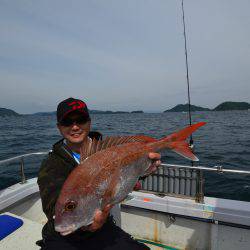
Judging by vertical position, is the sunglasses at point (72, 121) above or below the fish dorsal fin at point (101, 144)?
above

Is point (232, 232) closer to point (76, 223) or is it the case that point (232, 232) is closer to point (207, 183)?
point (76, 223)

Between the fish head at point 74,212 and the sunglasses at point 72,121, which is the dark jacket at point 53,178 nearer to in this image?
the sunglasses at point 72,121

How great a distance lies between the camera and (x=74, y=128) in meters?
3.25

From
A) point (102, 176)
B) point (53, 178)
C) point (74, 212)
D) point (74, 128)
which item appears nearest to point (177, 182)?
point (74, 128)

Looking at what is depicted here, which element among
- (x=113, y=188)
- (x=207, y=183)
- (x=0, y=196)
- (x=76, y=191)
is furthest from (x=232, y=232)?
(x=207, y=183)

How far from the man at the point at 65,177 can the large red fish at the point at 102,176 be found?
22cm

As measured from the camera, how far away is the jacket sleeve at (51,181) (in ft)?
9.39

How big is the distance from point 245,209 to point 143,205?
1.70 metres

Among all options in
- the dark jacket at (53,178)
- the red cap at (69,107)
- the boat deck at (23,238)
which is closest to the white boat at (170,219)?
the boat deck at (23,238)

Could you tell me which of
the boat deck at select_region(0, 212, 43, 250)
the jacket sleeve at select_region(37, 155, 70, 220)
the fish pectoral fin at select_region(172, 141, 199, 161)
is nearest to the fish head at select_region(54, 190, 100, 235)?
the jacket sleeve at select_region(37, 155, 70, 220)

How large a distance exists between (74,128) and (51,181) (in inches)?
26.1

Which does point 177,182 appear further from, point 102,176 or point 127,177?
point 102,176

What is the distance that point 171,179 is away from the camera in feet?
16.7

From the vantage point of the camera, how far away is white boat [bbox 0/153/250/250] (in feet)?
14.1
